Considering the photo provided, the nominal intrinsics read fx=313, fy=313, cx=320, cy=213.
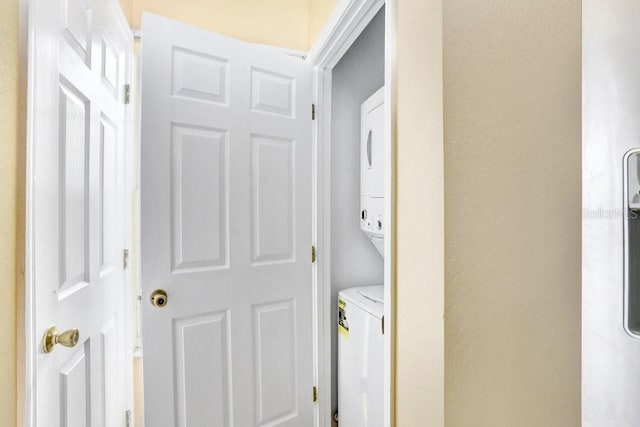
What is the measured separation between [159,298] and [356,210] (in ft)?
3.59

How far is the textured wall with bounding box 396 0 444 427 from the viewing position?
64cm

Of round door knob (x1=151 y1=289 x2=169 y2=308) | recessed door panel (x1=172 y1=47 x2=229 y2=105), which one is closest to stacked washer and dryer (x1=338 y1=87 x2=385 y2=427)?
recessed door panel (x1=172 y1=47 x2=229 y2=105)

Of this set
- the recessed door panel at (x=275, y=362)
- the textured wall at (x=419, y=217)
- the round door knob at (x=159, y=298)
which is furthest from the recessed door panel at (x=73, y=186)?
the textured wall at (x=419, y=217)

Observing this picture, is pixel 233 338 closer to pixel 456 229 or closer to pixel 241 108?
pixel 241 108

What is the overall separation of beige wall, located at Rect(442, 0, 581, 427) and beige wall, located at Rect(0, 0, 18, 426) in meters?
0.89

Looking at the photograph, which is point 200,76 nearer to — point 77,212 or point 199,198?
point 199,198

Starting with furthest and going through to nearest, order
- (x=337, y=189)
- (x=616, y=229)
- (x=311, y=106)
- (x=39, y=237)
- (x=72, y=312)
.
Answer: (x=337, y=189) < (x=311, y=106) < (x=72, y=312) < (x=39, y=237) < (x=616, y=229)

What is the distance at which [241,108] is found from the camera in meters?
1.44

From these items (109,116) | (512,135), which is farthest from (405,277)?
(109,116)

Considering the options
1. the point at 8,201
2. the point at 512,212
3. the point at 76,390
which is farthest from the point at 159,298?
the point at 512,212

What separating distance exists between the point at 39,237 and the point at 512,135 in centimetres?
110

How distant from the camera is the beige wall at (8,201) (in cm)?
63

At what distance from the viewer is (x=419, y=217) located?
72 cm

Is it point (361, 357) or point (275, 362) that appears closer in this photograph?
point (361, 357)
